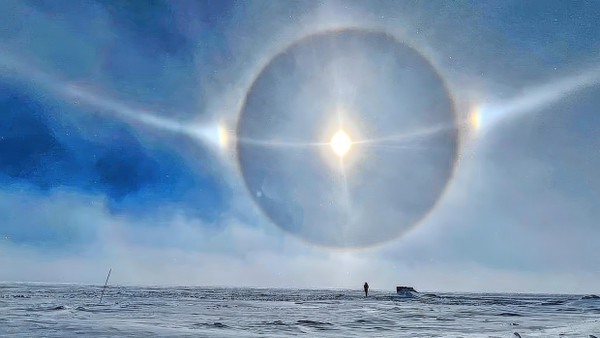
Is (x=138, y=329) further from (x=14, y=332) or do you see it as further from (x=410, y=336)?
(x=410, y=336)

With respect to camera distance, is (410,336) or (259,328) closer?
(410,336)

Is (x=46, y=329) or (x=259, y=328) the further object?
(x=259, y=328)

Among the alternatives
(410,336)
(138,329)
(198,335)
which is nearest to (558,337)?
(410,336)

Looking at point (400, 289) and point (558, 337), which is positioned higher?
point (400, 289)

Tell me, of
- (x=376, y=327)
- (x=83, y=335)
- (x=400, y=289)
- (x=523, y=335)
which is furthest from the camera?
(x=400, y=289)

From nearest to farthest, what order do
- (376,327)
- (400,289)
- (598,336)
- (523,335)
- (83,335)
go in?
(83,335) < (598,336) < (523,335) < (376,327) < (400,289)

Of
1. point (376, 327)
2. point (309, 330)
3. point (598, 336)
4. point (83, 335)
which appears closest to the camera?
point (83, 335)

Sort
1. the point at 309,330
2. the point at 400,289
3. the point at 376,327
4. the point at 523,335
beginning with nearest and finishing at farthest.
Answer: the point at 523,335 → the point at 309,330 → the point at 376,327 → the point at 400,289

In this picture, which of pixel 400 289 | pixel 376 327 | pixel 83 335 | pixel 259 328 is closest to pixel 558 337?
pixel 376 327

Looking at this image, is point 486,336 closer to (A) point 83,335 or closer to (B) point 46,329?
→ (A) point 83,335
